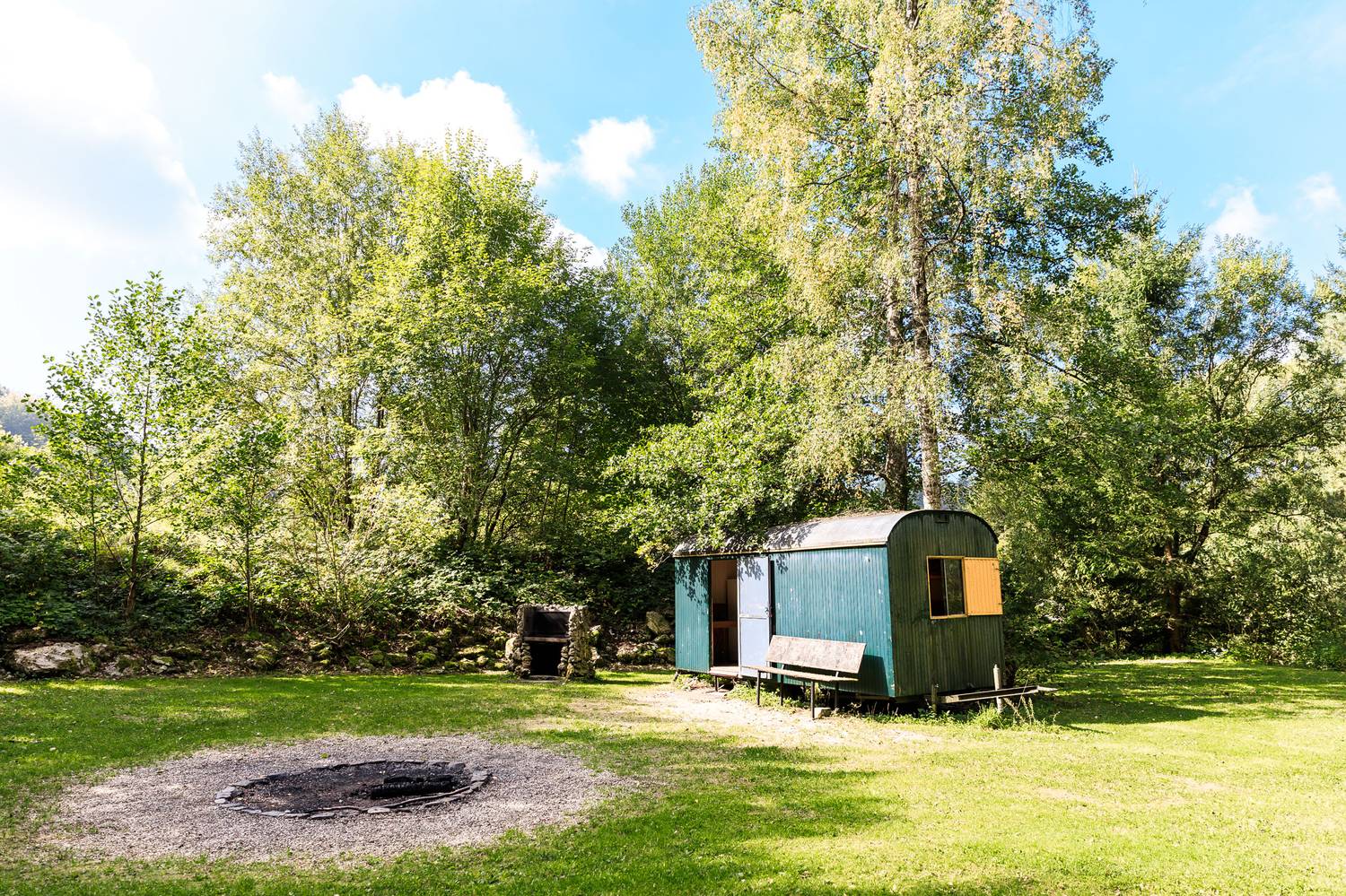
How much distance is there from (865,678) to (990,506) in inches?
678

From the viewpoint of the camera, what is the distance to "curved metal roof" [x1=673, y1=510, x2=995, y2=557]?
36.4 feet

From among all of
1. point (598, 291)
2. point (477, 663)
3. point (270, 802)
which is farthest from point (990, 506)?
point (270, 802)

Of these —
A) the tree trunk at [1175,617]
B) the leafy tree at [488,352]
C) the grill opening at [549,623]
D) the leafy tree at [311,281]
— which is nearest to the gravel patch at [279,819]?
the grill opening at [549,623]

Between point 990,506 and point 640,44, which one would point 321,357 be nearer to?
point 640,44

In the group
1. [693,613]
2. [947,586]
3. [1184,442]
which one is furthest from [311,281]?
[1184,442]

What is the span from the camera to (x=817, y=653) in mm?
11438

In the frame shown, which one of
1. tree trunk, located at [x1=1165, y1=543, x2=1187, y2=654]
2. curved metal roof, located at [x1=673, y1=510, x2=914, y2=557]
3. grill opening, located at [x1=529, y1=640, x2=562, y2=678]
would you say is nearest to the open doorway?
curved metal roof, located at [x1=673, y1=510, x2=914, y2=557]

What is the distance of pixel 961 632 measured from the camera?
11.3m

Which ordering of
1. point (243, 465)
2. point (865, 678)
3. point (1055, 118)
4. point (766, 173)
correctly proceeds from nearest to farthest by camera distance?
point (865, 678)
point (1055, 118)
point (243, 465)
point (766, 173)

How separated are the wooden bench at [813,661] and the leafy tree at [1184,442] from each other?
730 cm

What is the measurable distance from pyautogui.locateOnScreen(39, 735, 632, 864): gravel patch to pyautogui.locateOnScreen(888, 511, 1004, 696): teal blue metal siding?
5.47 m

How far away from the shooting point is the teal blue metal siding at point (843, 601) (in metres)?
10.7

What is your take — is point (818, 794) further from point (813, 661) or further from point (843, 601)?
point (843, 601)

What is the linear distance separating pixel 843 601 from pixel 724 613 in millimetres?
4516
